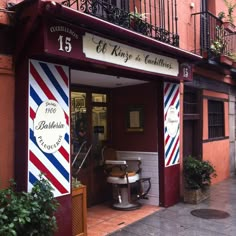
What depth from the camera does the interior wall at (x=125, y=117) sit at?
7.67 meters

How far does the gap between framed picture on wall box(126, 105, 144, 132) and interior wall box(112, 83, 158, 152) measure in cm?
7

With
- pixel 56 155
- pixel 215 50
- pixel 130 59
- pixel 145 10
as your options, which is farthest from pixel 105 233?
pixel 215 50

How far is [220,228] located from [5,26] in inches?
185

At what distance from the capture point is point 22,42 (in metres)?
4.44

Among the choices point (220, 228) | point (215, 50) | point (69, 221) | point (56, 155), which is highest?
point (215, 50)

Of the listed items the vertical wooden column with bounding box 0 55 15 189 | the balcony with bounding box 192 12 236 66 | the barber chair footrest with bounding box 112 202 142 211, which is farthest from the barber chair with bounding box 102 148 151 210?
the balcony with bounding box 192 12 236 66

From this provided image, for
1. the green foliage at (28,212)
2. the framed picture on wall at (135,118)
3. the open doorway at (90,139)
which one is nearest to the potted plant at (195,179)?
the framed picture on wall at (135,118)

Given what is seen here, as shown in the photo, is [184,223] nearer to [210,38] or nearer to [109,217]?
[109,217]

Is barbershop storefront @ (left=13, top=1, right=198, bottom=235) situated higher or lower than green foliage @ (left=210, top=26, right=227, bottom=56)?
lower

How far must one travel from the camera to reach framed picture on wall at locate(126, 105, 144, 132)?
7.84 meters

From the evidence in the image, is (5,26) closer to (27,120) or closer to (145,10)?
(27,120)

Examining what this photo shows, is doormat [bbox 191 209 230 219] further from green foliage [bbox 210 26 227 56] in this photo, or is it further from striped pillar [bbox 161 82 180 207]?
green foliage [bbox 210 26 227 56]

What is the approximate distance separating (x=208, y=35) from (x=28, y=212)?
24.5ft

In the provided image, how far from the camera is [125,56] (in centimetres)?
571
